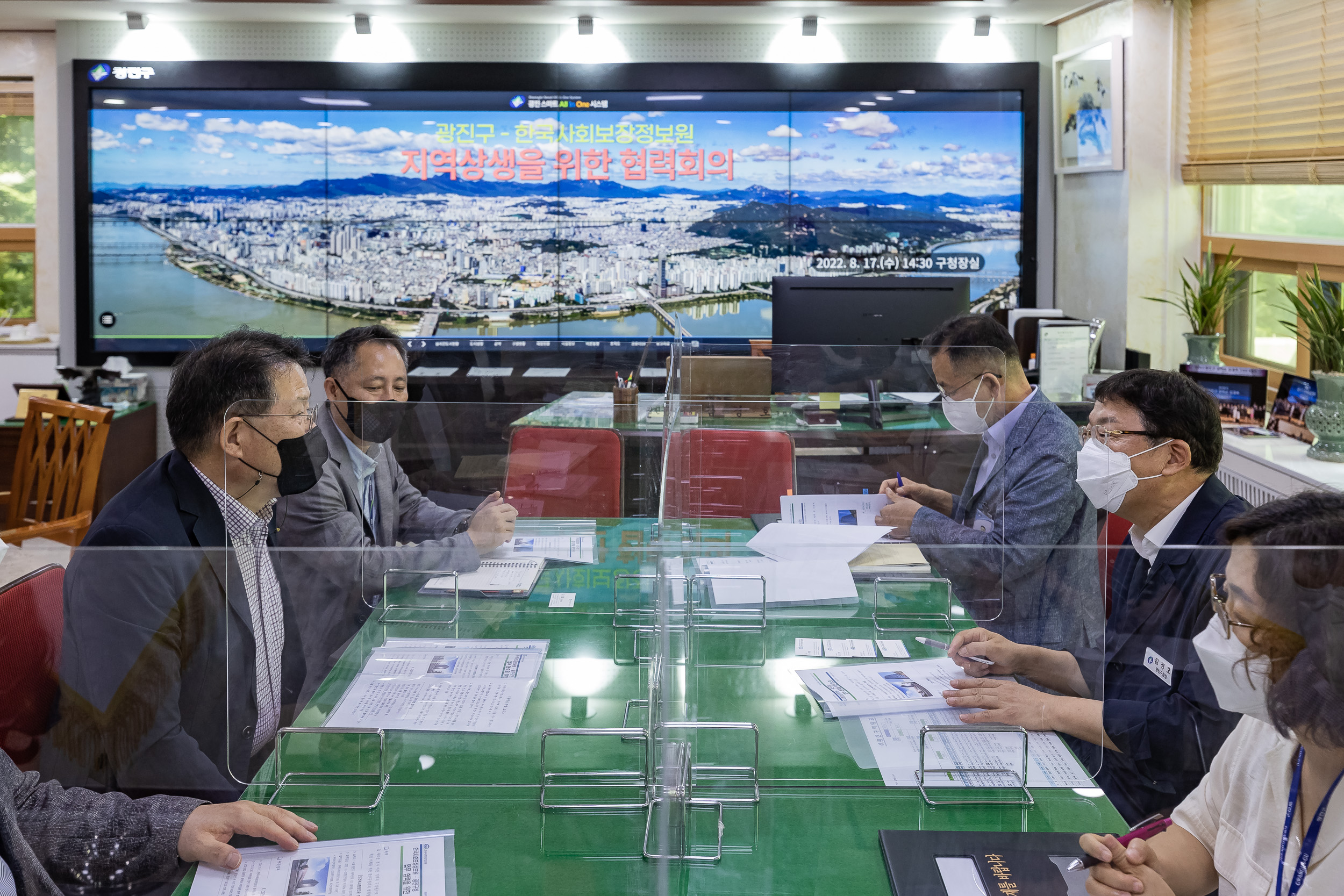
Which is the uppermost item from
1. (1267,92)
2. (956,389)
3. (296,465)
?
(1267,92)

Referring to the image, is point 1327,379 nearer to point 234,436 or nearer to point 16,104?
point 234,436

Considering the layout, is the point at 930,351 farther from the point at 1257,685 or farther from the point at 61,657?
the point at 61,657

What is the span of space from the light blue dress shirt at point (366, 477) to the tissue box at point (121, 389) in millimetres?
4231

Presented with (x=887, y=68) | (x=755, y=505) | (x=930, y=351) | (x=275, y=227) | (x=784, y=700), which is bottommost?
(x=784, y=700)

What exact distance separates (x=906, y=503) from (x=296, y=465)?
1.12 metres

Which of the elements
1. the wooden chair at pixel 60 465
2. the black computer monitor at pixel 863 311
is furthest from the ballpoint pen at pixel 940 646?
the wooden chair at pixel 60 465

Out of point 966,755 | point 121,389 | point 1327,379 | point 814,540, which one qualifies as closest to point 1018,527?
point 814,540

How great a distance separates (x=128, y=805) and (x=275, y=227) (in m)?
4.94

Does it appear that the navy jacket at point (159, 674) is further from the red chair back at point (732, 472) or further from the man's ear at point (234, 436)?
the red chair back at point (732, 472)

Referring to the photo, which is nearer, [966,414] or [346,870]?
[346,870]

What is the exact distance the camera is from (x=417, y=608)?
5.47ft

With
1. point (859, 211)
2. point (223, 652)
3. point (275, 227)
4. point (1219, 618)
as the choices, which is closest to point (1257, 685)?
point (1219, 618)

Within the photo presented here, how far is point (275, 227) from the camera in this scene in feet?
18.9

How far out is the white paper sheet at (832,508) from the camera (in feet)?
6.99
